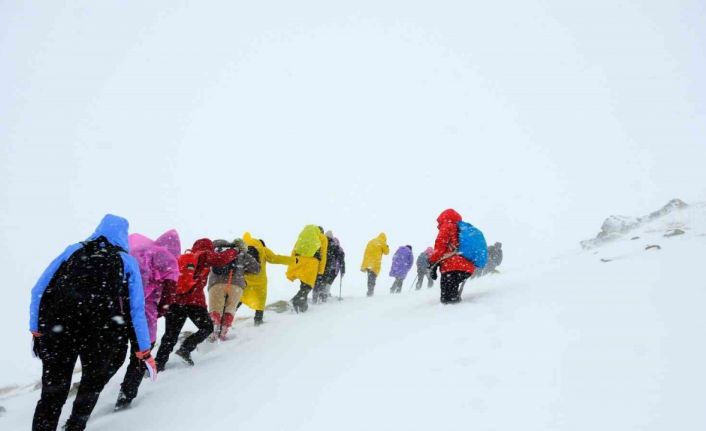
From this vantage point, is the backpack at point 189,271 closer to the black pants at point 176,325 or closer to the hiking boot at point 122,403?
the black pants at point 176,325

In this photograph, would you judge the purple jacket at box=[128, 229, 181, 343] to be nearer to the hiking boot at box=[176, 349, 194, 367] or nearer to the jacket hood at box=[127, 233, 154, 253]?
the jacket hood at box=[127, 233, 154, 253]

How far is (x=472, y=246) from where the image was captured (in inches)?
320

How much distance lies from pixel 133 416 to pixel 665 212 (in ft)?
74.9

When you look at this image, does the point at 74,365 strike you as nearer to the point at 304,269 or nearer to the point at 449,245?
the point at 449,245

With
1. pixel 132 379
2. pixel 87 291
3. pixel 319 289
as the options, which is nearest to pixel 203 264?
pixel 132 379

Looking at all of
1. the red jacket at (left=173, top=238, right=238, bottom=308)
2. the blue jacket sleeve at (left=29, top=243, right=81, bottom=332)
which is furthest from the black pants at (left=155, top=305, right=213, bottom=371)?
the blue jacket sleeve at (left=29, top=243, right=81, bottom=332)

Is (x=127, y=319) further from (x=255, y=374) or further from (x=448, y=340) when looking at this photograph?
(x=448, y=340)

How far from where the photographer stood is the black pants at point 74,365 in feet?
14.0

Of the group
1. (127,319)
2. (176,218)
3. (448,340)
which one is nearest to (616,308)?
(448,340)

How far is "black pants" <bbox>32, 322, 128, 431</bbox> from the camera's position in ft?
14.0

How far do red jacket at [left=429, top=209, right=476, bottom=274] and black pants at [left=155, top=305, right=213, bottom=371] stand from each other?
4.28 m

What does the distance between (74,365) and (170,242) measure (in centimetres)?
283

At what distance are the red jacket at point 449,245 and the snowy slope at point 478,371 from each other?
71 centimetres

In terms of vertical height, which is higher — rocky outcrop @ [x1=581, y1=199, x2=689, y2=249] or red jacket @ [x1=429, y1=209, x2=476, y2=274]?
rocky outcrop @ [x1=581, y1=199, x2=689, y2=249]
